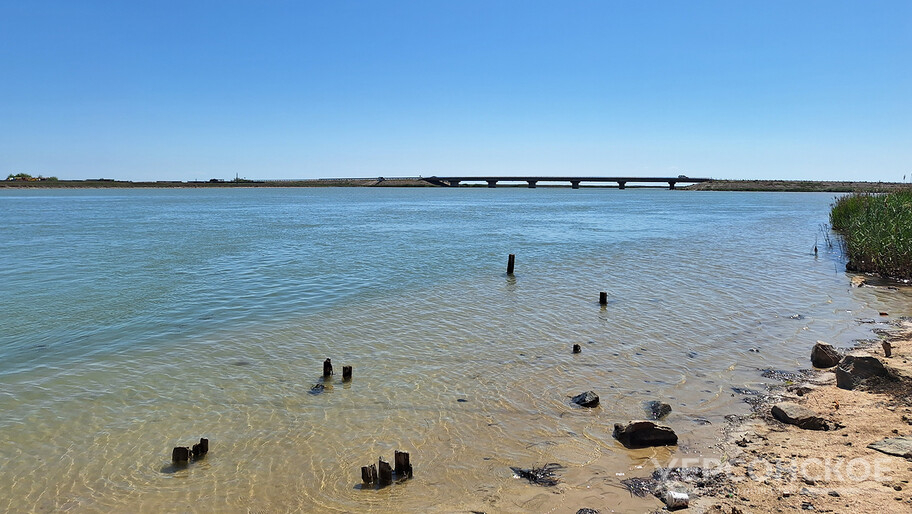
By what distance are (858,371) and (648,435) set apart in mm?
4054

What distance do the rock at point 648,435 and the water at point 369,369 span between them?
0.18 meters

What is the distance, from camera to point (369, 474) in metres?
6.41

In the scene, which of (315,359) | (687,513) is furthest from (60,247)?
(687,513)

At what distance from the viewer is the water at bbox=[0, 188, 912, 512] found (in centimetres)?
655

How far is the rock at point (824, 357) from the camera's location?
10.0 meters

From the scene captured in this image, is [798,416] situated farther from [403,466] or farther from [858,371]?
[403,466]

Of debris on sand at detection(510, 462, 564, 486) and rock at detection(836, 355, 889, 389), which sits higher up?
rock at detection(836, 355, 889, 389)

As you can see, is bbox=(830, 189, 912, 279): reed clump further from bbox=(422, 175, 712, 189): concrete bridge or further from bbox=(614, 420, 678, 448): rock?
bbox=(422, 175, 712, 189): concrete bridge

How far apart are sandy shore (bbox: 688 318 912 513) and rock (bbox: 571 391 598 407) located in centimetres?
191

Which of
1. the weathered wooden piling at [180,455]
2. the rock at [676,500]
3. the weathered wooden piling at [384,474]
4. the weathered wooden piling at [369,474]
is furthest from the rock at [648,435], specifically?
the weathered wooden piling at [180,455]

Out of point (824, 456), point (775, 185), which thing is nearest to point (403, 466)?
point (824, 456)

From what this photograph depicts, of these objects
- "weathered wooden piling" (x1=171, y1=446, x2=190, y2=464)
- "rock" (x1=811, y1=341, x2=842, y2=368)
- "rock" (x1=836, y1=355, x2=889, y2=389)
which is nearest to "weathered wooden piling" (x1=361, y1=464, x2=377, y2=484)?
"weathered wooden piling" (x1=171, y1=446, x2=190, y2=464)

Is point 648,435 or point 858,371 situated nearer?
point 648,435

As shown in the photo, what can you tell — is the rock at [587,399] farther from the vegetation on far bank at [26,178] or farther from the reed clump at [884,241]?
the vegetation on far bank at [26,178]
